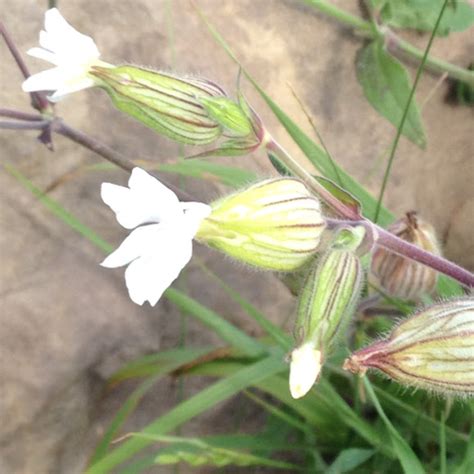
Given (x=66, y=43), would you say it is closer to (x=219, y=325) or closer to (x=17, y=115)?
(x=17, y=115)

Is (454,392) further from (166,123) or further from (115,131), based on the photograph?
(115,131)

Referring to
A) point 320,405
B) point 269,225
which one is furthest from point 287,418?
point 269,225

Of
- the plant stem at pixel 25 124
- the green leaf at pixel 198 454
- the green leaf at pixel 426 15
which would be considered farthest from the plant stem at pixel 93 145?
the green leaf at pixel 426 15

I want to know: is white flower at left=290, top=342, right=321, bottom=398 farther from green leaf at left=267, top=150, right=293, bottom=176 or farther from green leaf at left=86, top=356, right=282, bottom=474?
green leaf at left=86, top=356, right=282, bottom=474

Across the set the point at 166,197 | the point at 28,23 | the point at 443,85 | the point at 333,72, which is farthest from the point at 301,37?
the point at 166,197

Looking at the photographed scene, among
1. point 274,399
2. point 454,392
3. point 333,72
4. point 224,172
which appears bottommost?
point 454,392

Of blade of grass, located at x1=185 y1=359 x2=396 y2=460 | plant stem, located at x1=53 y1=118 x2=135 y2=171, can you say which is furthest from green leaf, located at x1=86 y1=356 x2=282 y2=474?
plant stem, located at x1=53 y1=118 x2=135 y2=171

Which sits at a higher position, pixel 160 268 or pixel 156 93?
pixel 156 93
